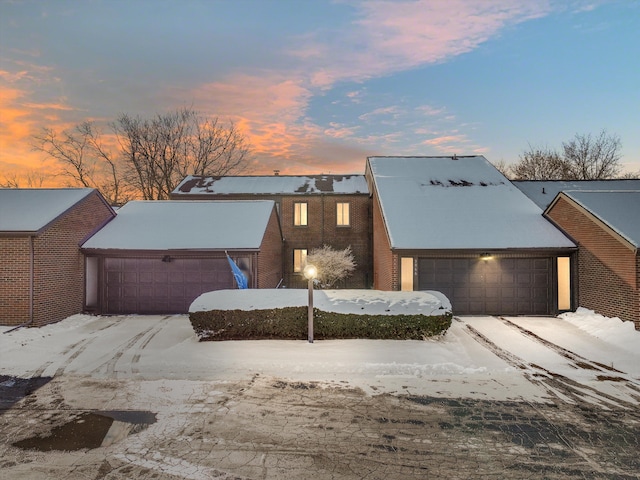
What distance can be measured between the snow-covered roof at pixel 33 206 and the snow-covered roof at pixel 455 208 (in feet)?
41.4

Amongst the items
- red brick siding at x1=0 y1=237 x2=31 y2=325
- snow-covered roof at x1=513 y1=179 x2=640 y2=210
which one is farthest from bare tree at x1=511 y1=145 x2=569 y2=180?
red brick siding at x1=0 y1=237 x2=31 y2=325

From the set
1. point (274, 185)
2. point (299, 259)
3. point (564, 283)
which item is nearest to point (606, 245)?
point (564, 283)

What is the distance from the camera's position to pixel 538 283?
1587 cm

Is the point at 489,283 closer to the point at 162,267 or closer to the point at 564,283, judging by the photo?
the point at 564,283

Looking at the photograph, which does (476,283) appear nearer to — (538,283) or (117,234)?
(538,283)

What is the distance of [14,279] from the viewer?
44.5ft

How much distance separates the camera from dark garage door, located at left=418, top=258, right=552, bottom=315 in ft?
52.1

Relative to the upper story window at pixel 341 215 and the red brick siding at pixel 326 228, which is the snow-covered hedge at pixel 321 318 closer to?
the red brick siding at pixel 326 228

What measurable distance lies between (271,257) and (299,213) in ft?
20.4

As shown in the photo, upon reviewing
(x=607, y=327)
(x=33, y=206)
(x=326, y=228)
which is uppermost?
(x=33, y=206)

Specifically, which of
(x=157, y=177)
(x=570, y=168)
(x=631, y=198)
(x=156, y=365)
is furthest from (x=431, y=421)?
(x=570, y=168)

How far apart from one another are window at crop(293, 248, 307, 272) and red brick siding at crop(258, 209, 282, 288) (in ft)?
5.14

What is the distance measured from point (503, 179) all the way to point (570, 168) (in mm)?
28732

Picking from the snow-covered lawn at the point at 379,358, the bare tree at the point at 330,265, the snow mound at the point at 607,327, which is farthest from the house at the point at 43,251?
the snow mound at the point at 607,327
